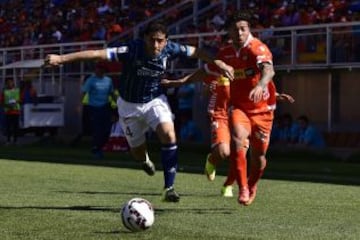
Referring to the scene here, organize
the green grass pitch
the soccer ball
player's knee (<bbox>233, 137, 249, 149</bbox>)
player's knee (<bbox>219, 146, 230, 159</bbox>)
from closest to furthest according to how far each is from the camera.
→ the soccer ball
the green grass pitch
player's knee (<bbox>233, 137, 249, 149</bbox>)
player's knee (<bbox>219, 146, 230, 159</bbox>)

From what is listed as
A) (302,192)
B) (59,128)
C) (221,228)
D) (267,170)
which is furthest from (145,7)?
(221,228)

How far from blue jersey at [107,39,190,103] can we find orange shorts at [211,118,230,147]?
2.13m

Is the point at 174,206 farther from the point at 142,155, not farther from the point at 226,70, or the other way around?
the point at 142,155

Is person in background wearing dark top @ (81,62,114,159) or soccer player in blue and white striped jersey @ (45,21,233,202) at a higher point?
soccer player in blue and white striped jersey @ (45,21,233,202)

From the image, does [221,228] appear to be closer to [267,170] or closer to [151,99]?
[151,99]

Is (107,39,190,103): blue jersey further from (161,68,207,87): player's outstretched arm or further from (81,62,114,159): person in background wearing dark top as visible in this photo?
(81,62,114,159): person in background wearing dark top

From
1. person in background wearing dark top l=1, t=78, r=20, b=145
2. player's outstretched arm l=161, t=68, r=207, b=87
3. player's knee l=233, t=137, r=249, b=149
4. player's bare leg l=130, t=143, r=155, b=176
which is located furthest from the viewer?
person in background wearing dark top l=1, t=78, r=20, b=145

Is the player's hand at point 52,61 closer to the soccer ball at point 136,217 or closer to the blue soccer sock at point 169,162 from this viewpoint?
the blue soccer sock at point 169,162

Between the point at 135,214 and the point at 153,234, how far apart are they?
9.8 inches

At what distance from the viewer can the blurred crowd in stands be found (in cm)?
2620

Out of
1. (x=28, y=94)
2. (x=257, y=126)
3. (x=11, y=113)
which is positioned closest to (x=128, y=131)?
(x=257, y=126)

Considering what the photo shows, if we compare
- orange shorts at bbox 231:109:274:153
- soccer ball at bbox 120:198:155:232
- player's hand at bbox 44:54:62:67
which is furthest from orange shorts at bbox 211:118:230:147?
soccer ball at bbox 120:198:155:232

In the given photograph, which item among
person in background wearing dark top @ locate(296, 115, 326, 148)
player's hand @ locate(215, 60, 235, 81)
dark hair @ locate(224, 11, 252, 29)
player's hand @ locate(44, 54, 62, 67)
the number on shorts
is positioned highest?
dark hair @ locate(224, 11, 252, 29)

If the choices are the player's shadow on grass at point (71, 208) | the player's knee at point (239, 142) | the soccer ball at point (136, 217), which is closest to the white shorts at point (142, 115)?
the player's knee at point (239, 142)
